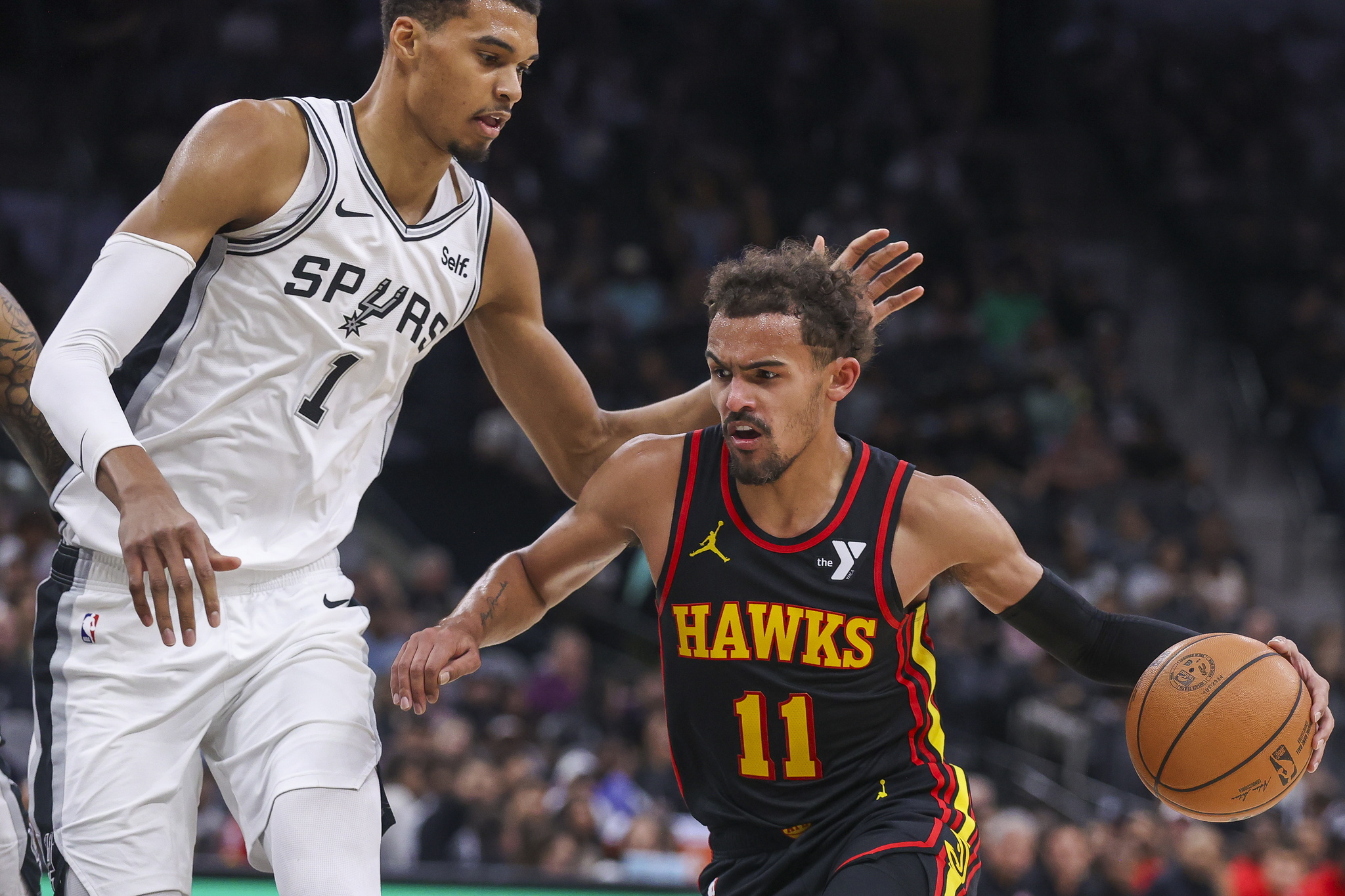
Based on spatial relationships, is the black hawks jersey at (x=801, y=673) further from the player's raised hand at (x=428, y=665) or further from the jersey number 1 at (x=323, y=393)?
the jersey number 1 at (x=323, y=393)

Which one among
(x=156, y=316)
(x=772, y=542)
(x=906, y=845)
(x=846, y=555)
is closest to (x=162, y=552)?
(x=156, y=316)

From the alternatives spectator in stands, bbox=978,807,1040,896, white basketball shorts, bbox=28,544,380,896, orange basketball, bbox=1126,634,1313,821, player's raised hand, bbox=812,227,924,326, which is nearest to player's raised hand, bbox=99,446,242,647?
white basketball shorts, bbox=28,544,380,896

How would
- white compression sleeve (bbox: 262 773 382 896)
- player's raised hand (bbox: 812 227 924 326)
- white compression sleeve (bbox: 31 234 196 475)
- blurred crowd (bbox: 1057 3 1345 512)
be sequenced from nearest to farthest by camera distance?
white compression sleeve (bbox: 31 234 196 475) < white compression sleeve (bbox: 262 773 382 896) < player's raised hand (bbox: 812 227 924 326) < blurred crowd (bbox: 1057 3 1345 512)

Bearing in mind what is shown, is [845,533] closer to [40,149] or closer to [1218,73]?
[40,149]

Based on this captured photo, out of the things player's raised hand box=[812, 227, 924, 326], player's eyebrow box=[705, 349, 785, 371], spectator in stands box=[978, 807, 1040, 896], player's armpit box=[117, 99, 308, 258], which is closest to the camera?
player's armpit box=[117, 99, 308, 258]

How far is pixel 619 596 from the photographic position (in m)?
10.0

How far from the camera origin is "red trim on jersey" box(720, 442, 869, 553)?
3.22 meters

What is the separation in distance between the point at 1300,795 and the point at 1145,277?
22.2 feet

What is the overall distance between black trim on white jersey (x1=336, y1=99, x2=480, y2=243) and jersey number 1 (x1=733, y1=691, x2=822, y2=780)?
1234 mm

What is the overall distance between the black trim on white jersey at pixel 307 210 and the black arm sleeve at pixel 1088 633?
1.76 metres

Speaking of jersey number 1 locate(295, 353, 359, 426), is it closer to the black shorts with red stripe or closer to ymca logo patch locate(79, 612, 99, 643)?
ymca logo patch locate(79, 612, 99, 643)

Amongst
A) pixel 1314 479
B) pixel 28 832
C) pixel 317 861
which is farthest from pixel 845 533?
pixel 1314 479

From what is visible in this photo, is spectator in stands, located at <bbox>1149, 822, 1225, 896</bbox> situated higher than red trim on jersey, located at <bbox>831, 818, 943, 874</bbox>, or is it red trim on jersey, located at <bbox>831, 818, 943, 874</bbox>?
red trim on jersey, located at <bbox>831, 818, 943, 874</bbox>

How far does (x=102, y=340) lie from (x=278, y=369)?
0.36 m
